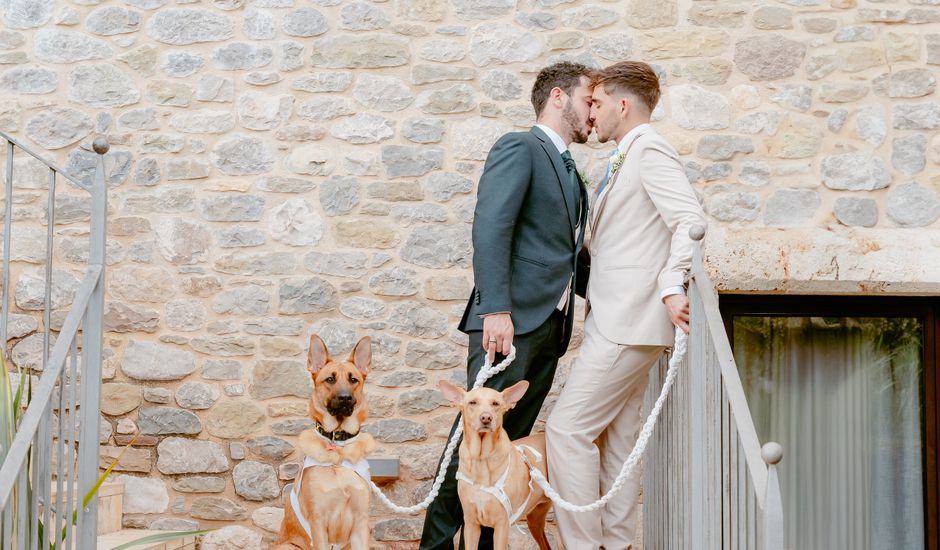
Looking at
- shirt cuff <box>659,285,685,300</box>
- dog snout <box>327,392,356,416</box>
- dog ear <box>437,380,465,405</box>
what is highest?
shirt cuff <box>659,285,685,300</box>

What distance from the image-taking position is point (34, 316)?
15.8 feet

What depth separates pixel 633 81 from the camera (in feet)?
12.0

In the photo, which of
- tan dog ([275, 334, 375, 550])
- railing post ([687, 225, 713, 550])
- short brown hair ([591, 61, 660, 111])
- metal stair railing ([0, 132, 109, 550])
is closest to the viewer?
metal stair railing ([0, 132, 109, 550])

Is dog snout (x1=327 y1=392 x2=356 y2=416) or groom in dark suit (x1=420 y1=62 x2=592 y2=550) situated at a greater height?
groom in dark suit (x1=420 y1=62 x2=592 y2=550)

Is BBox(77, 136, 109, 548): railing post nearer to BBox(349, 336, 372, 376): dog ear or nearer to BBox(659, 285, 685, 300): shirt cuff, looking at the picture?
BBox(349, 336, 372, 376): dog ear

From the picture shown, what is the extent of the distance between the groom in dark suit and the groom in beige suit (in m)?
0.12

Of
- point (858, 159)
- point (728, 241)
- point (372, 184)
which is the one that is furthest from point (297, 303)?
point (858, 159)

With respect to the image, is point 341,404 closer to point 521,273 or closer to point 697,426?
point 521,273

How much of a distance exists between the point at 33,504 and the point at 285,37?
8.58 ft

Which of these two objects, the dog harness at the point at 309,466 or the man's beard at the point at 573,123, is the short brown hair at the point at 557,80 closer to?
the man's beard at the point at 573,123

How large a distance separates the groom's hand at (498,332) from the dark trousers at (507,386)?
79 mm

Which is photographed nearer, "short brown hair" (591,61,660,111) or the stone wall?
"short brown hair" (591,61,660,111)

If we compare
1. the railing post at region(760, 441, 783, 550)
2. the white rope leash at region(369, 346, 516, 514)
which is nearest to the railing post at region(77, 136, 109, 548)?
the white rope leash at region(369, 346, 516, 514)

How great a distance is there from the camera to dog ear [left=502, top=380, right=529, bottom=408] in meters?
3.38
